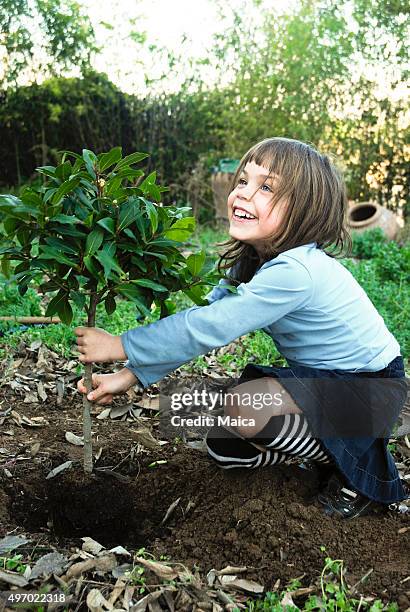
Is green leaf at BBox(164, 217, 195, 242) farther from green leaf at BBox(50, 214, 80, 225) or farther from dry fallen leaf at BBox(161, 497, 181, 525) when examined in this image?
dry fallen leaf at BBox(161, 497, 181, 525)

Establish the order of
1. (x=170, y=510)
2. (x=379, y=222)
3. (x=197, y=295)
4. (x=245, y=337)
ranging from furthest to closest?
(x=379, y=222) < (x=245, y=337) < (x=170, y=510) < (x=197, y=295)

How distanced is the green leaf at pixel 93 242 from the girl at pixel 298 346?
12.6 inches

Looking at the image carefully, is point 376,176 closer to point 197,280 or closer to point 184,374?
point 184,374

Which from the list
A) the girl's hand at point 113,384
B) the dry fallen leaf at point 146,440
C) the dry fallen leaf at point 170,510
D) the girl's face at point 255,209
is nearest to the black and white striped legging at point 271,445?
the dry fallen leaf at point 170,510

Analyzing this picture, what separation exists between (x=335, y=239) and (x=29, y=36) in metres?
8.56

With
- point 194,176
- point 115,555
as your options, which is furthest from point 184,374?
point 194,176

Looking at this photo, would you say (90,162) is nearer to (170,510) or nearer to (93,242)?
(93,242)

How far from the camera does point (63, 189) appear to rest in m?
2.18

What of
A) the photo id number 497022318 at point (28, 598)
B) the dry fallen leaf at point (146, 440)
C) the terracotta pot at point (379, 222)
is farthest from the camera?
the terracotta pot at point (379, 222)

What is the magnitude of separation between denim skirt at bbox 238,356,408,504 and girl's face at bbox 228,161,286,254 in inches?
19.7

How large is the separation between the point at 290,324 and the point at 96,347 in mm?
717

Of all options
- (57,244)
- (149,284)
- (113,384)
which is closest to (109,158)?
(57,244)

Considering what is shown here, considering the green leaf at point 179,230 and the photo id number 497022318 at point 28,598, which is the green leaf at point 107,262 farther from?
the photo id number 497022318 at point 28,598

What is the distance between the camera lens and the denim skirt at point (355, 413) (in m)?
2.53
